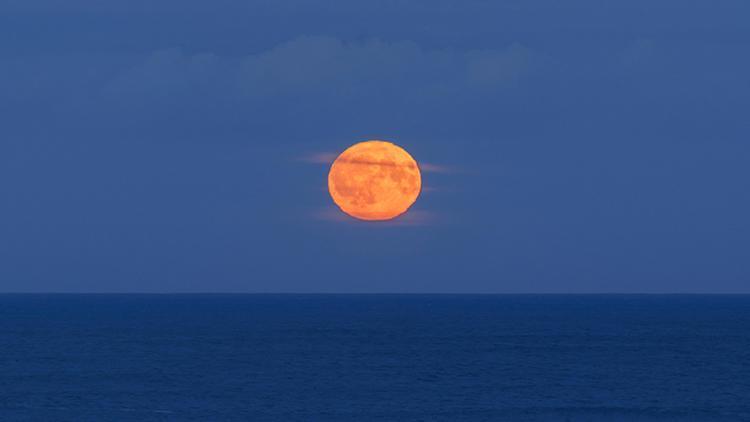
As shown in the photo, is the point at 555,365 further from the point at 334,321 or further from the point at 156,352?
the point at 334,321

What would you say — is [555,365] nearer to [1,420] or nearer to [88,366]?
[88,366]

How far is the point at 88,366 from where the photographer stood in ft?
331

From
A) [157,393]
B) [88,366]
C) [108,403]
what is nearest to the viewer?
[108,403]

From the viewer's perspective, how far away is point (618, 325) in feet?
611

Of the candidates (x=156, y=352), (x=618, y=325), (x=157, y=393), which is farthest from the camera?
(x=618, y=325)

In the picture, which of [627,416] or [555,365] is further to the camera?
[555,365]

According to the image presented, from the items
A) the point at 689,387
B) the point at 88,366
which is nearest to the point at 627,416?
the point at 689,387

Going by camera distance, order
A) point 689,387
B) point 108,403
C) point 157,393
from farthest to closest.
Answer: point 689,387
point 157,393
point 108,403

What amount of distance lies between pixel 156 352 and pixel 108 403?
146 ft

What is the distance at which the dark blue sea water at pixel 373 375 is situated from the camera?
73.6 metres

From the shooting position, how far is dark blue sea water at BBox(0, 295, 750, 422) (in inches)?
2896

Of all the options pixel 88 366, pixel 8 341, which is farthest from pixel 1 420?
pixel 8 341

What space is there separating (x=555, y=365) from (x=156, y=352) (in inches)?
1603

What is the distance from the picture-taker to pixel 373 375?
95.6 metres
